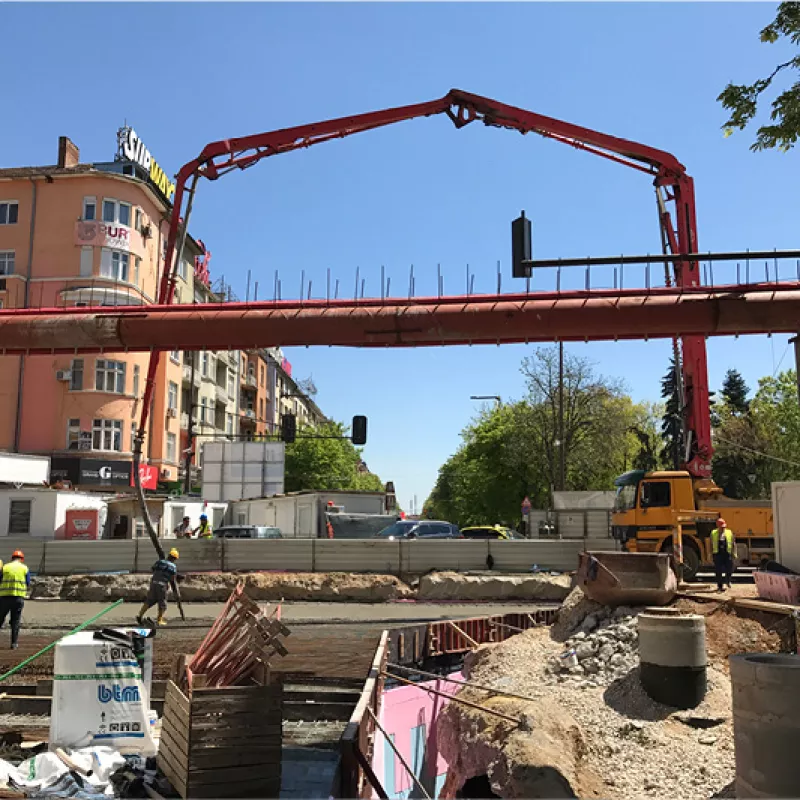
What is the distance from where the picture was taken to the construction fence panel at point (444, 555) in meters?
23.3

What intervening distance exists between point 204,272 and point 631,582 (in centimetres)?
5037

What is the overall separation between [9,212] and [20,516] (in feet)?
76.2

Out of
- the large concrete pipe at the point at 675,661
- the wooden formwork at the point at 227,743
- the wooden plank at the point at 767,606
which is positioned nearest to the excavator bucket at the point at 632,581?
the wooden plank at the point at 767,606

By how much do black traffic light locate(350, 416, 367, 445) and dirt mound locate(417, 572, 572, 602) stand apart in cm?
637

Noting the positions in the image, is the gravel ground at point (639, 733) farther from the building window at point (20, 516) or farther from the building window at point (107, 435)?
the building window at point (107, 435)

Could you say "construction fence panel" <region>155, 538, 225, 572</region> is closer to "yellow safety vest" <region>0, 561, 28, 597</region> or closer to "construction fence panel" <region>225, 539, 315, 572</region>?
"construction fence panel" <region>225, 539, 315, 572</region>

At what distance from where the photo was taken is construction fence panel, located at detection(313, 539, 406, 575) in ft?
77.6

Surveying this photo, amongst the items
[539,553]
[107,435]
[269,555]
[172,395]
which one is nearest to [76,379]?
[107,435]

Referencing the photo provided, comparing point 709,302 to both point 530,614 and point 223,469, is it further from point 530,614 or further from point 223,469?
point 223,469

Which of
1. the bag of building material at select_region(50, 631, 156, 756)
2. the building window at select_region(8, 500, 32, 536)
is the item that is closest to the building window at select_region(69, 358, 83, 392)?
the building window at select_region(8, 500, 32, 536)

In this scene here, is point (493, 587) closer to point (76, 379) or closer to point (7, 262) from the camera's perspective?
point (76, 379)

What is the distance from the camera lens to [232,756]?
6.44m

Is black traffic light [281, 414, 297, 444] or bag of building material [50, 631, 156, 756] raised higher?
black traffic light [281, 414, 297, 444]

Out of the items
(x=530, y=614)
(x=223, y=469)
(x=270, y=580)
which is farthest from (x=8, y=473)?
(x=530, y=614)
